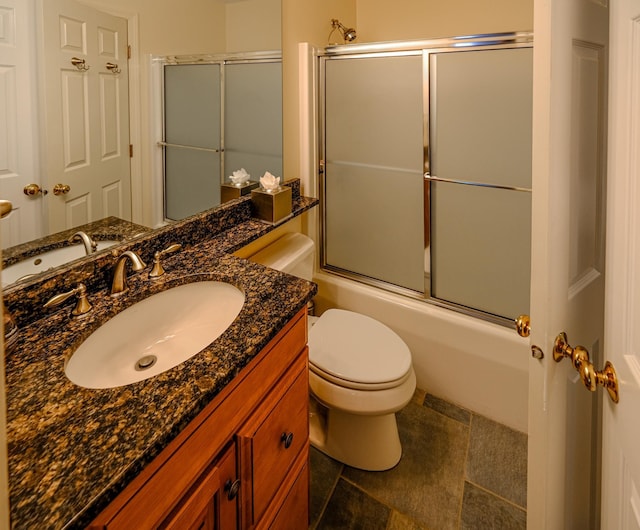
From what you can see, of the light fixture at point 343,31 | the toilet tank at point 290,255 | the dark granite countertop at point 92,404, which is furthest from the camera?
the light fixture at point 343,31

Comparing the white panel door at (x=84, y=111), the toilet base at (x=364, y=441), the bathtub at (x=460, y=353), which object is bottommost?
the toilet base at (x=364, y=441)

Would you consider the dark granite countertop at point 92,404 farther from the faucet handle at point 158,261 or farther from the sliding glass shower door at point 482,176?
the sliding glass shower door at point 482,176

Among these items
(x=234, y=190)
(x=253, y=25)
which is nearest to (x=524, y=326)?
(x=234, y=190)

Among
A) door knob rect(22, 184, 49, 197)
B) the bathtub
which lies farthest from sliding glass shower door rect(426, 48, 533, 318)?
door knob rect(22, 184, 49, 197)

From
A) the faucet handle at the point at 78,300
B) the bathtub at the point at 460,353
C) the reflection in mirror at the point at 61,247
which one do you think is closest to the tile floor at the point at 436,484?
the bathtub at the point at 460,353

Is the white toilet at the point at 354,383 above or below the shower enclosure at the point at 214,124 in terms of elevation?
below

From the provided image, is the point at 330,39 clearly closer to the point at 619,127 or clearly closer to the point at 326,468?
the point at 619,127

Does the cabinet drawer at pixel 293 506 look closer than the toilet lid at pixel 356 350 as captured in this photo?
Yes

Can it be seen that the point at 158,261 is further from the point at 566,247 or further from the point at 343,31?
the point at 343,31

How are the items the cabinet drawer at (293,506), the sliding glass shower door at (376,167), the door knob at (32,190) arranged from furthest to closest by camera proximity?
the sliding glass shower door at (376,167)
the cabinet drawer at (293,506)
the door knob at (32,190)

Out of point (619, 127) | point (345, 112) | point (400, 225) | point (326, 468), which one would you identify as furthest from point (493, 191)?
point (326, 468)

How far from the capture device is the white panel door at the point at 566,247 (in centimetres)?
75

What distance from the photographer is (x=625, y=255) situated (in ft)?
2.20

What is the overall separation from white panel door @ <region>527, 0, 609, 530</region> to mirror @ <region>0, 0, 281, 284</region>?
1.05 m
